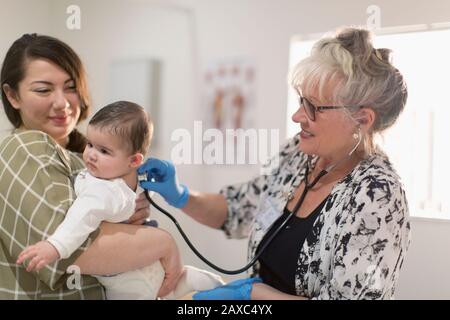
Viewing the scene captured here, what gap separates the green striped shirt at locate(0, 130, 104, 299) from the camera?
2.61 ft

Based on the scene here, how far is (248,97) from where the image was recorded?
1277 millimetres

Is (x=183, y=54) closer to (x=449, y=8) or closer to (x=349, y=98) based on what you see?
(x=349, y=98)

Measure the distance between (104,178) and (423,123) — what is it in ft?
2.03

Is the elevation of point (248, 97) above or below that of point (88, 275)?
above

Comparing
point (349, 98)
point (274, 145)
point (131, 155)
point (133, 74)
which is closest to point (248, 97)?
point (274, 145)

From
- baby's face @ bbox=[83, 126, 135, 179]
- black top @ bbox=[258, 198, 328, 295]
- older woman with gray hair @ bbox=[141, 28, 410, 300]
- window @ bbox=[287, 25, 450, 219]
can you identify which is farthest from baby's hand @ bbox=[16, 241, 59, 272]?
window @ bbox=[287, 25, 450, 219]

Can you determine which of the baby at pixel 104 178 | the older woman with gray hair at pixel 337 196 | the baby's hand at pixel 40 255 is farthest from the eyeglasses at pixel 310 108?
the baby's hand at pixel 40 255

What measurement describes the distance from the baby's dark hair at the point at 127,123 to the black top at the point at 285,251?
0.37 m

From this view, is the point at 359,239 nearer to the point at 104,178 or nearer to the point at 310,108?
the point at 310,108

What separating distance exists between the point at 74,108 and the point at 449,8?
0.72 m

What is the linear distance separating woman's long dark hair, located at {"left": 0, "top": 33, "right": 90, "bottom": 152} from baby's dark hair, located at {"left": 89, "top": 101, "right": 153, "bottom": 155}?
0.38ft

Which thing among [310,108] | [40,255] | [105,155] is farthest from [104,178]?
[310,108]

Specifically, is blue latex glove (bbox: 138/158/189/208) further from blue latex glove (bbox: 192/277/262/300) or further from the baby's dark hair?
blue latex glove (bbox: 192/277/262/300)

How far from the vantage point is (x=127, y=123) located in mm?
779
